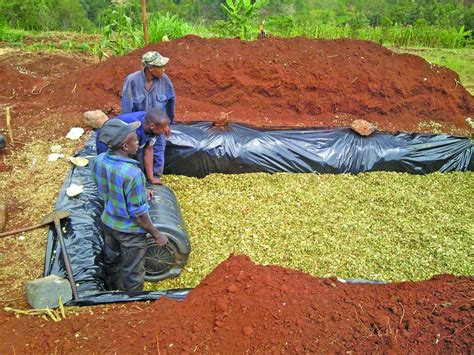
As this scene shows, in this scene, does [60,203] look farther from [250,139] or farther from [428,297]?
[428,297]

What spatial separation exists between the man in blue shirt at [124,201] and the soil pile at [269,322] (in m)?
0.48

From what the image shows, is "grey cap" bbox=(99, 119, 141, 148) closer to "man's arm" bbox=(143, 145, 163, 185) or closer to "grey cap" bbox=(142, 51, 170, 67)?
"man's arm" bbox=(143, 145, 163, 185)

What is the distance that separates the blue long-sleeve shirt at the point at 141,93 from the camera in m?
4.52

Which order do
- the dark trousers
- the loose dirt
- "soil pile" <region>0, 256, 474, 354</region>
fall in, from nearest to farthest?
"soil pile" <region>0, 256, 474, 354</region> < the dark trousers < the loose dirt

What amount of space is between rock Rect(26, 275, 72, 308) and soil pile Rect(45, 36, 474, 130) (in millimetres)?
3939

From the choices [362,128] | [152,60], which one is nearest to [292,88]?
[362,128]

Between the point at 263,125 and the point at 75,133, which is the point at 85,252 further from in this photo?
the point at 263,125

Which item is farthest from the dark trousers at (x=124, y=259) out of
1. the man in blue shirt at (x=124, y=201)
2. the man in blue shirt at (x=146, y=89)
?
the man in blue shirt at (x=146, y=89)

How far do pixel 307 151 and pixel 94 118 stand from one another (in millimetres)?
2824

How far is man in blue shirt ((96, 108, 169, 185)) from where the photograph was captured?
154 inches

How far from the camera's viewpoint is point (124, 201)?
3230 mm

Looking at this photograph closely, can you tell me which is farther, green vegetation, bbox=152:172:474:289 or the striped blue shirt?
green vegetation, bbox=152:172:474:289

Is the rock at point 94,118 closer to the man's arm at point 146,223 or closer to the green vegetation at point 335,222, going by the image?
the green vegetation at point 335,222

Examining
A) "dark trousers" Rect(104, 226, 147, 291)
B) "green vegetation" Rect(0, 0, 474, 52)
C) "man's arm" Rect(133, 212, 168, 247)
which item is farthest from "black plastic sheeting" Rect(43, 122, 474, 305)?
"green vegetation" Rect(0, 0, 474, 52)
